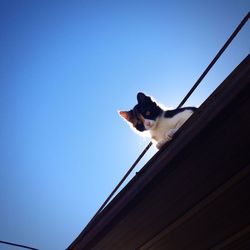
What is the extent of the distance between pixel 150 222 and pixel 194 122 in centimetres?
116

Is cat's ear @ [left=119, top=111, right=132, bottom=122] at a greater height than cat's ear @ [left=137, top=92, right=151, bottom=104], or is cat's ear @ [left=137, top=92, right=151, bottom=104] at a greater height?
cat's ear @ [left=119, top=111, right=132, bottom=122]

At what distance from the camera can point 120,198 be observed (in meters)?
2.33

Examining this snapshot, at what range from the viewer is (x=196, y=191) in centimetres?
221

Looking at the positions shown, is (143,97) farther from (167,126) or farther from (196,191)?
(196,191)

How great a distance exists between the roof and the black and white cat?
1.27m

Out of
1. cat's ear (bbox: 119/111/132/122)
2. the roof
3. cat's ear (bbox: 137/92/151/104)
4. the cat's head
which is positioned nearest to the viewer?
the roof

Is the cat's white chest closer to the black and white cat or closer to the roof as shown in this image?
the black and white cat

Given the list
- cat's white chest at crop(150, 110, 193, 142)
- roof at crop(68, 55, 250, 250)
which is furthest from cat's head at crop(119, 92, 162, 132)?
roof at crop(68, 55, 250, 250)

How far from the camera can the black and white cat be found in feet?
12.1

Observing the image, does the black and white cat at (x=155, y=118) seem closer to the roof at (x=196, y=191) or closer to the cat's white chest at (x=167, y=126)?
the cat's white chest at (x=167, y=126)

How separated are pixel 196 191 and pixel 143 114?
2.53 meters

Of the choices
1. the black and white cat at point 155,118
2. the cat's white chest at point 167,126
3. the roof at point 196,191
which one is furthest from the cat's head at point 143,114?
the roof at point 196,191

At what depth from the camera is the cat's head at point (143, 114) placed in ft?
14.4

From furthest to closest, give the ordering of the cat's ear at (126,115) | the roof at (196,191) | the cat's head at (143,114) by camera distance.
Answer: the cat's ear at (126,115) < the cat's head at (143,114) < the roof at (196,191)
